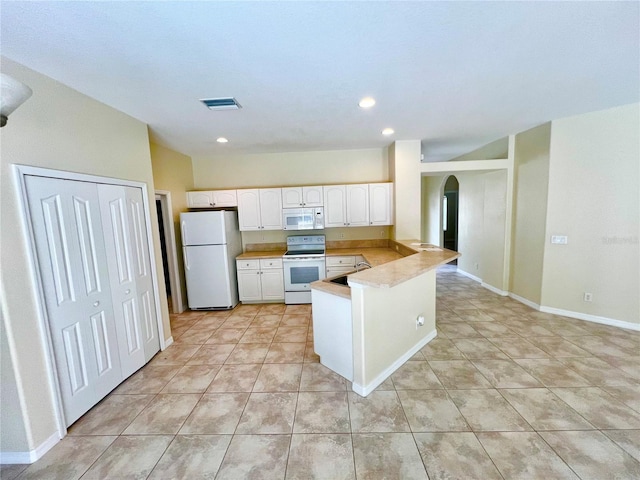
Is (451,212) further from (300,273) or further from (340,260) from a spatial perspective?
(300,273)

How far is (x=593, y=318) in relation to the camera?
131 inches

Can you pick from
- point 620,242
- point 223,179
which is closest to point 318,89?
point 223,179

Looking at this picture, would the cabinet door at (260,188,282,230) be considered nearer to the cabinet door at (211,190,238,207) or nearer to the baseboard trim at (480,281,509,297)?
the cabinet door at (211,190,238,207)

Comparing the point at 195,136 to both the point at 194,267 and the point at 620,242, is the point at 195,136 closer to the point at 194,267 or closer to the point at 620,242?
the point at 194,267

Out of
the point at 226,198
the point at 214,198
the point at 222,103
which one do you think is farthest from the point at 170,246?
the point at 222,103

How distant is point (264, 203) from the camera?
4457mm

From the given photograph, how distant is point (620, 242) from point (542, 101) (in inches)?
80.2

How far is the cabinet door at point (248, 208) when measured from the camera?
4.45 meters

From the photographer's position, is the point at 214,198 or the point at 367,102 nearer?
the point at 367,102

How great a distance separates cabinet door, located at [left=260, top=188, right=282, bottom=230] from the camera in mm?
4434

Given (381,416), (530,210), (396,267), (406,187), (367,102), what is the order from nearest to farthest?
(381,416) → (396,267) → (367,102) → (530,210) → (406,187)

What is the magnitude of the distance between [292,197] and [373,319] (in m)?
2.83

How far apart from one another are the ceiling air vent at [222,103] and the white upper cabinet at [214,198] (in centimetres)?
202

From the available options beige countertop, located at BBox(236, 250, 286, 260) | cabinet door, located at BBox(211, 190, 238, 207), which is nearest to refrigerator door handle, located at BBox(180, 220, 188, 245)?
cabinet door, located at BBox(211, 190, 238, 207)
